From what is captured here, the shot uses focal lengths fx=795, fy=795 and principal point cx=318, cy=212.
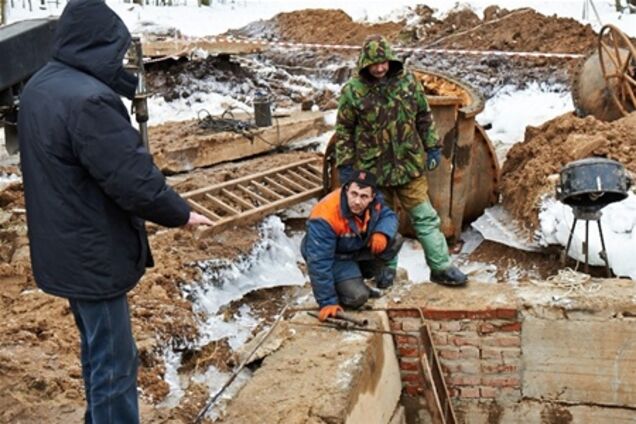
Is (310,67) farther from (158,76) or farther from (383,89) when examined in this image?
(383,89)

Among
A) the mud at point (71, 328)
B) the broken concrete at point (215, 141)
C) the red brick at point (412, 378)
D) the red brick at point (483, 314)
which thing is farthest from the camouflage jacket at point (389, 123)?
the broken concrete at point (215, 141)

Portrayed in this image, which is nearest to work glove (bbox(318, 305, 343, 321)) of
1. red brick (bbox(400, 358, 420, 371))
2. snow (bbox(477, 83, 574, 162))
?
red brick (bbox(400, 358, 420, 371))

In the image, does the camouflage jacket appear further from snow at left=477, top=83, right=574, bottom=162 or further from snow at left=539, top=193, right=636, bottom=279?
snow at left=477, top=83, right=574, bottom=162

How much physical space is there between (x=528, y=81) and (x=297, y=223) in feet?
23.9

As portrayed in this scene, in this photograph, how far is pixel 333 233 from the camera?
469 cm

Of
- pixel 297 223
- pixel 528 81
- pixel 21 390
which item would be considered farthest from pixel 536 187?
pixel 528 81

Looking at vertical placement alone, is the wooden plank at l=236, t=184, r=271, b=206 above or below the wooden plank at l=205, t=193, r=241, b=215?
below

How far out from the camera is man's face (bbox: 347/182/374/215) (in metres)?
4.51

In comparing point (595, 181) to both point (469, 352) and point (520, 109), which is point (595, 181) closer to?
point (469, 352)

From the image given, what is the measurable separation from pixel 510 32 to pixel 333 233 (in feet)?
43.1

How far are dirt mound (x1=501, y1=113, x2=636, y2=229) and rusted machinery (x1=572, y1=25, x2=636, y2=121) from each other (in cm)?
92

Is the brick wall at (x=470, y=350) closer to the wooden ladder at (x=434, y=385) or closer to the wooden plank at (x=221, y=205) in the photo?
the wooden ladder at (x=434, y=385)

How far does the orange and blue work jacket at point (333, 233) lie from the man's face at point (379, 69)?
95cm

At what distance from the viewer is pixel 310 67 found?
1764 centimetres
